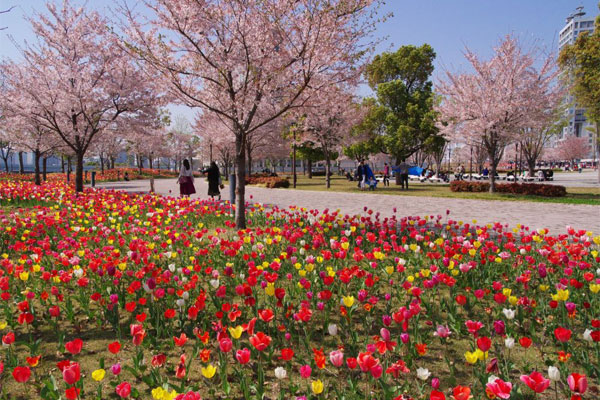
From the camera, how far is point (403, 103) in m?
32.7

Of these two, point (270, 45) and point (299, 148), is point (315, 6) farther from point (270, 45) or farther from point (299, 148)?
point (299, 148)

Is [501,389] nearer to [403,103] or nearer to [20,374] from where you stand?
[20,374]

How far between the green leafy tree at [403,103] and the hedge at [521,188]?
9482 millimetres

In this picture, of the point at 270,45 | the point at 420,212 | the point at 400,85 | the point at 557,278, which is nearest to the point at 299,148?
the point at 400,85

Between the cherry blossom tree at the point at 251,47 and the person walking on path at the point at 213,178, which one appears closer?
the cherry blossom tree at the point at 251,47

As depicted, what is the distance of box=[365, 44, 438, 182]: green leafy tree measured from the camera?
1242 inches

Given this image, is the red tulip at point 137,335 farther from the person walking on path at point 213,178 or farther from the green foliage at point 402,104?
the green foliage at point 402,104

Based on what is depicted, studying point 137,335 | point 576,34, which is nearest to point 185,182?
point 137,335

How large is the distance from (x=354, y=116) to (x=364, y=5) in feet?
70.6

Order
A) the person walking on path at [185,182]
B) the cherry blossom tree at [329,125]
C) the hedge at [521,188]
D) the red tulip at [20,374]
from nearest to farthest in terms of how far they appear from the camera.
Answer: the red tulip at [20,374], the person walking on path at [185,182], the hedge at [521,188], the cherry blossom tree at [329,125]

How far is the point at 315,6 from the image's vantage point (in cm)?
727

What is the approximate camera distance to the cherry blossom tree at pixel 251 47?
7.61 meters

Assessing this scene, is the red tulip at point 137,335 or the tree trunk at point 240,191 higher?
the tree trunk at point 240,191

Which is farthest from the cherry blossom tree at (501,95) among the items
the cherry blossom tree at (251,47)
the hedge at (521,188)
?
the cherry blossom tree at (251,47)
